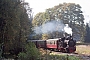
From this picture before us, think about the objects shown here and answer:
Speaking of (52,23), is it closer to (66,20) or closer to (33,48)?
(66,20)

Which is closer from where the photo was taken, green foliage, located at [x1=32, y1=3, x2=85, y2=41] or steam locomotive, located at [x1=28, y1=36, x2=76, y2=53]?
steam locomotive, located at [x1=28, y1=36, x2=76, y2=53]

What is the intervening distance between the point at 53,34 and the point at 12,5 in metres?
31.4

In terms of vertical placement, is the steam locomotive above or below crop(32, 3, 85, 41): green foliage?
below

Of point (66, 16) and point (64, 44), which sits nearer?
point (64, 44)

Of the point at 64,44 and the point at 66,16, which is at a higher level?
the point at 66,16

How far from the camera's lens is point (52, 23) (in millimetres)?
48312

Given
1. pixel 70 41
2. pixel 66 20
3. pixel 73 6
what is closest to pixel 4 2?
pixel 70 41

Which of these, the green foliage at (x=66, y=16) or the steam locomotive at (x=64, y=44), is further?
the green foliage at (x=66, y=16)

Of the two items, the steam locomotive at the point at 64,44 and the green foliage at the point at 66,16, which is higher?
the green foliage at the point at 66,16

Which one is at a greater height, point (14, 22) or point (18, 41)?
point (14, 22)

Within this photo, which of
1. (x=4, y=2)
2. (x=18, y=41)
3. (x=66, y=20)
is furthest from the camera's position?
(x=66, y=20)

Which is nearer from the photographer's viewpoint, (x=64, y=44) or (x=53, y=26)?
(x=64, y=44)

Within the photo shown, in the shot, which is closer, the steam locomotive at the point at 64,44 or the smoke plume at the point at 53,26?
the steam locomotive at the point at 64,44

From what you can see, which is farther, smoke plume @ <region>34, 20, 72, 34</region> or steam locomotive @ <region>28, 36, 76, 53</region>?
smoke plume @ <region>34, 20, 72, 34</region>
